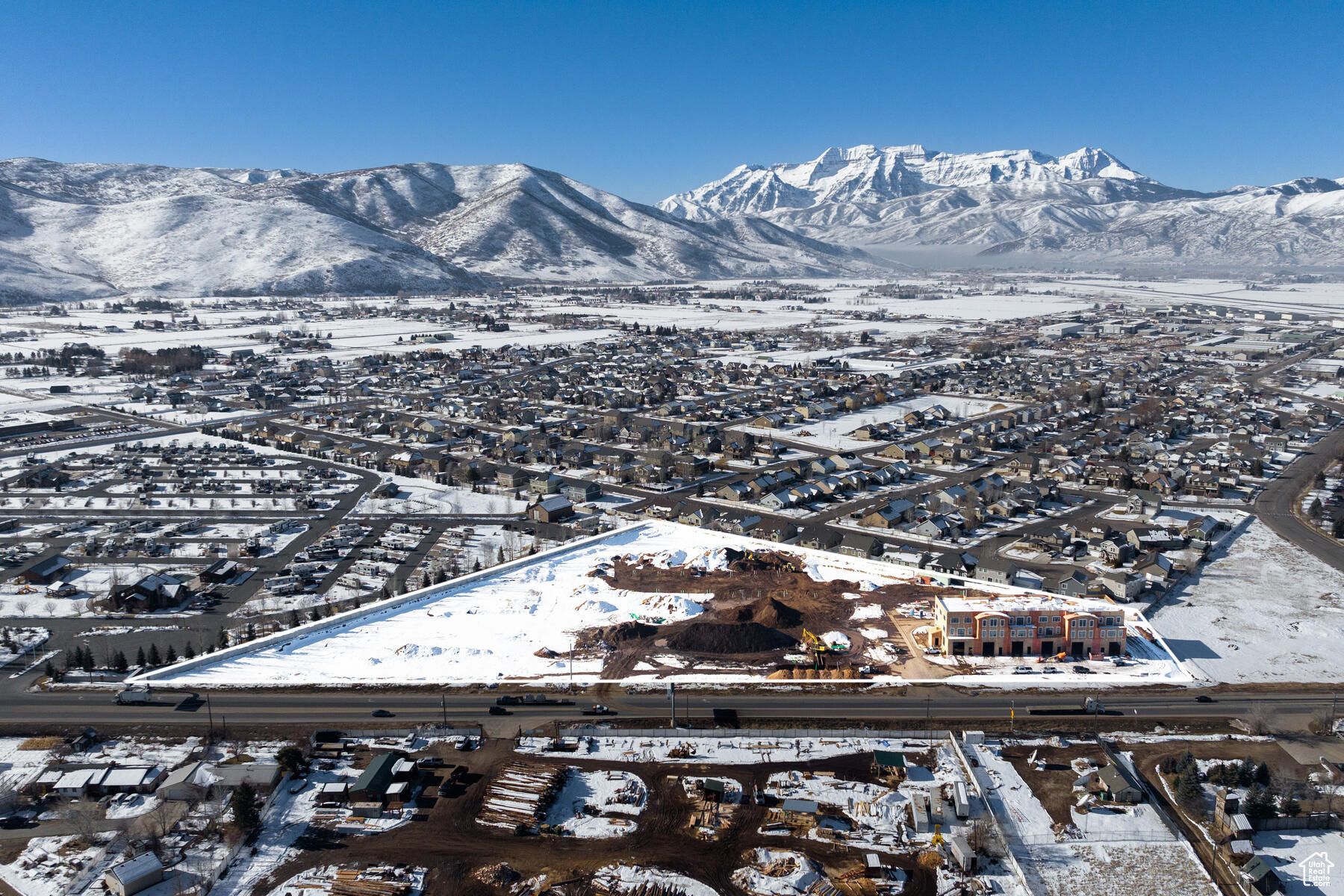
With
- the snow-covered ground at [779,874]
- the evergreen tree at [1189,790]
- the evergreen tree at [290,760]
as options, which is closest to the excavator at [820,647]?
the snow-covered ground at [779,874]

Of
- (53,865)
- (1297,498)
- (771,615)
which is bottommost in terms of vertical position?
(53,865)

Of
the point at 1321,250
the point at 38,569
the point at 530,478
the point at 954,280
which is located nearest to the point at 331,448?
the point at 530,478

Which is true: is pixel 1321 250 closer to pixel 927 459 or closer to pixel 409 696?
pixel 927 459

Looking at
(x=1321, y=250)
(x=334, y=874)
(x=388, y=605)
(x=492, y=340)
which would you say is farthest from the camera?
(x=1321, y=250)

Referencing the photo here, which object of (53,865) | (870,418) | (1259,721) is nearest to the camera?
(53,865)

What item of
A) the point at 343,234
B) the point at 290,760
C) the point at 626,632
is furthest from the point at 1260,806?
the point at 343,234

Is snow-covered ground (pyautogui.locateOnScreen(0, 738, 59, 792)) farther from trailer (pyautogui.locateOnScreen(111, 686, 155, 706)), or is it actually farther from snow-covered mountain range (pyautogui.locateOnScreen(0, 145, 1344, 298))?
snow-covered mountain range (pyautogui.locateOnScreen(0, 145, 1344, 298))

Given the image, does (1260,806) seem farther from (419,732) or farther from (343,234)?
(343,234)
